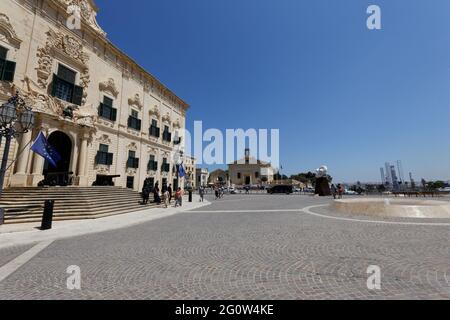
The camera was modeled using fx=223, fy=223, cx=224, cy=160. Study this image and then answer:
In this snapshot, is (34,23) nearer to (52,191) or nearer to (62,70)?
(62,70)

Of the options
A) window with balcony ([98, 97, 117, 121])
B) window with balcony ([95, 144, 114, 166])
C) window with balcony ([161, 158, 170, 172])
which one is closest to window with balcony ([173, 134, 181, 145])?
window with balcony ([161, 158, 170, 172])

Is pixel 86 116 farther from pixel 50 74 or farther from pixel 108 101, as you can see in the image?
pixel 108 101

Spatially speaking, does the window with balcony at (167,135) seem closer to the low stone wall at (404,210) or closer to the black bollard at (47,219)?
the black bollard at (47,219)

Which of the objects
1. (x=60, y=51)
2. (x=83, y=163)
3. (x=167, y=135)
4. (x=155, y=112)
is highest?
(x=60, y=51)

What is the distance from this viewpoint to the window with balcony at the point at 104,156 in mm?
19484

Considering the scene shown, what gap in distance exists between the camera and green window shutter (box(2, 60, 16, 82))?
1307 centimetres

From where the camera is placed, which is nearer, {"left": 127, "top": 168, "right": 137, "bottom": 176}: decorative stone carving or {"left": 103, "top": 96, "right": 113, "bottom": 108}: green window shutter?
{"left": 103, "top": 96, "right": 113, "bottom": 108}: green window shutter

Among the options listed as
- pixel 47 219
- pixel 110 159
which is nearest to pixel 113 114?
pixel 110 159

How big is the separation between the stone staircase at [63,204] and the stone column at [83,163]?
2970 mm

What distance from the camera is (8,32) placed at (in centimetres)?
1348

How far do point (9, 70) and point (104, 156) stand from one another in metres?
8.74

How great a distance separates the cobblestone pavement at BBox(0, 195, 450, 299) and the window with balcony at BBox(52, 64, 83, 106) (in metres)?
13.6

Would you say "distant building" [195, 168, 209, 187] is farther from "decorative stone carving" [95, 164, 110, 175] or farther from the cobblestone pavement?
the cobblestone pavement

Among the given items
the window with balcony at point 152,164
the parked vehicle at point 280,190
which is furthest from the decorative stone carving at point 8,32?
the parked vehicle at point 280,190
